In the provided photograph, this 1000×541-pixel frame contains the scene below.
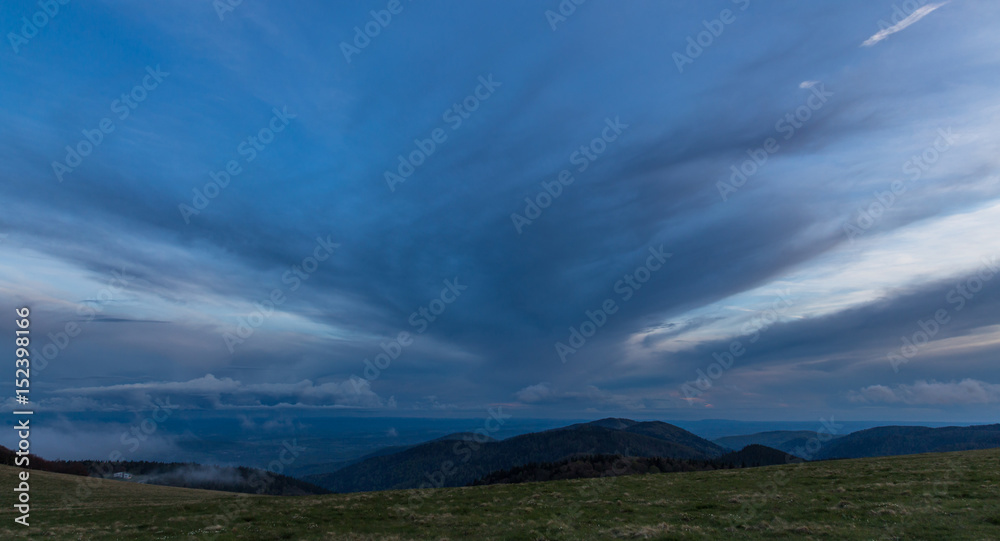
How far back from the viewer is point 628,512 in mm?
28469

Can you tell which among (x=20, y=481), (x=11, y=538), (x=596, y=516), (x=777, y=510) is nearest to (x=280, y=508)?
(x=11, y=538)

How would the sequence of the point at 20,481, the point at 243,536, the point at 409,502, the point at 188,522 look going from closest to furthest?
the point at 243,536 → the point at 188,522 → the point at 409,502 → the point at 20,481

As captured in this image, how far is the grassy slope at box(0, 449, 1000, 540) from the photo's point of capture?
72.0 ft

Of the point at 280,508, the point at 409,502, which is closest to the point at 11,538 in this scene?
the point at 280,508

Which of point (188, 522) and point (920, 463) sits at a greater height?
point (188, 522)

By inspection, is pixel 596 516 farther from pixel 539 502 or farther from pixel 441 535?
pixel 441 535

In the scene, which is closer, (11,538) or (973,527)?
(973,527)

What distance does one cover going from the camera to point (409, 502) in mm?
37469

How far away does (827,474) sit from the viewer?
127ft

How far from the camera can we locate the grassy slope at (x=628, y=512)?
21953 millimetres

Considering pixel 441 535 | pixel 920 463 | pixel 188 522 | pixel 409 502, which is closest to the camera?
pixel 441 535

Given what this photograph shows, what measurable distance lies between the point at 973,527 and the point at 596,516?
17.8 metres

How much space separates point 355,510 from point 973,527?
3756 centimetres

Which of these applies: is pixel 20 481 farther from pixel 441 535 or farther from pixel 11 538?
pixel 441 535
